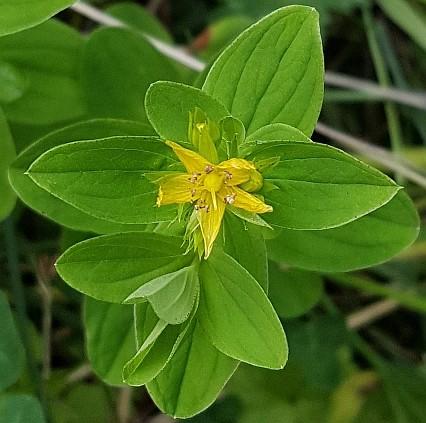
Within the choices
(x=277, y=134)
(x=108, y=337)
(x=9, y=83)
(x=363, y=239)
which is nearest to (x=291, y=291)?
(x=363, y=239)

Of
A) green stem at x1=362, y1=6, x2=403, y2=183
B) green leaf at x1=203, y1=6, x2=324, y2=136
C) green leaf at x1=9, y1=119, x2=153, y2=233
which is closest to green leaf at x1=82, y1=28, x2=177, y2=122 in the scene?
green leaf at x1=9, y1=119, x2=153, y2=233

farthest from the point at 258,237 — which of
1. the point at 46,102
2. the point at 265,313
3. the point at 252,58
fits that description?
the point at 46,102

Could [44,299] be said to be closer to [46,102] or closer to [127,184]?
[46,102]

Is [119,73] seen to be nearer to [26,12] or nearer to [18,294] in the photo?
[26,12]

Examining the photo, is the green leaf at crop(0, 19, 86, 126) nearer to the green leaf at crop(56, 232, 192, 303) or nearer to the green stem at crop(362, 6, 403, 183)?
the green leaf at crop(56, 232, 192, 303)

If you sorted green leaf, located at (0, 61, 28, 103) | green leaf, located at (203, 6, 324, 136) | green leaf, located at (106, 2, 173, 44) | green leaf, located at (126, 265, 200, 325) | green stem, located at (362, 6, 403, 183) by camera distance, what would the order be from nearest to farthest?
green leaf, located at (126, 265, 200, 325) → green leaf, located at (203, 6, 324, 136) → green leaf, located at (0, 61, 28, 103) → green leaf, located at (106, 2, 173, 44) → green stem, located at (362, 6, 403, 183)

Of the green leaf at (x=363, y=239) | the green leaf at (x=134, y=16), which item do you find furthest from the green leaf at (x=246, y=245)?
the green leaf at (x=134, y=16)

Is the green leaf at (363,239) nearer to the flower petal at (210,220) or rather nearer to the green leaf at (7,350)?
the flower petal at (210,220)
